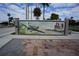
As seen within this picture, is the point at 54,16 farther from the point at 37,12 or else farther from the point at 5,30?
the point at 5,30

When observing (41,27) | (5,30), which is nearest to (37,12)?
(41,27)

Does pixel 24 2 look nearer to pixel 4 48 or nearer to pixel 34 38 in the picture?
pixel 34 38

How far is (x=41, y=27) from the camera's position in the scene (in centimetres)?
270

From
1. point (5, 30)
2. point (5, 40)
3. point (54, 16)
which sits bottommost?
point (5, 40)

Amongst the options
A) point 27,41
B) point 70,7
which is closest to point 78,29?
point 70,7

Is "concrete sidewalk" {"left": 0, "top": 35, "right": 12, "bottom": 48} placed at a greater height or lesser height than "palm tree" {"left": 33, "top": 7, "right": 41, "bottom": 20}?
lesser

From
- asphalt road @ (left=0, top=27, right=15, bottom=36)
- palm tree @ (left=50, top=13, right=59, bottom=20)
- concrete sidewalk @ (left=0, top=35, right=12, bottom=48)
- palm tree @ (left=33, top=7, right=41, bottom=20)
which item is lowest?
concrete sidewalk @ (left=0, top=35, right=12, bottom=48)

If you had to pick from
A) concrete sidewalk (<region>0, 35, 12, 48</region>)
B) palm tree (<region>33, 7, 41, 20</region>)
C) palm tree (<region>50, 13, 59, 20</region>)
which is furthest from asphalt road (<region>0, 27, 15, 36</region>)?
palm tree (<region>50, 13, 59, 20</region>)

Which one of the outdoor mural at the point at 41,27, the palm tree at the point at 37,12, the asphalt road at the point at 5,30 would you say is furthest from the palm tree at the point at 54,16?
the asphalt road at the point at 5,30

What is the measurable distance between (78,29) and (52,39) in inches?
16.4

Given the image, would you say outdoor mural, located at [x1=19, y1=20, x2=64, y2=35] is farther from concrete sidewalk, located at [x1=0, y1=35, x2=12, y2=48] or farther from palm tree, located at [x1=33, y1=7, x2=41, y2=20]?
concrete sidewalk, located at [x1=0, y1=35, x2=12, y2=48]

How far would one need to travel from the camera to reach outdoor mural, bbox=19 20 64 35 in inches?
106

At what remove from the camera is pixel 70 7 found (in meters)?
2.65

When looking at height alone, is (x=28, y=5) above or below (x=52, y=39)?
above
